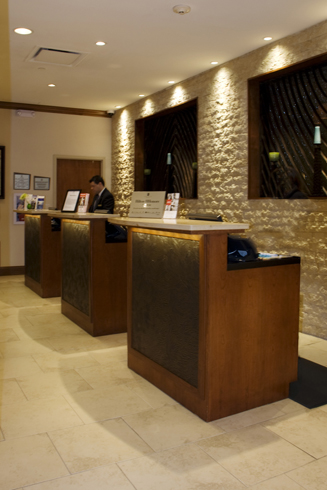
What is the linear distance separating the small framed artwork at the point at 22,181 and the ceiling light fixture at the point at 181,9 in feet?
17.2

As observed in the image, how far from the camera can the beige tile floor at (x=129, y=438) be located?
2.14m

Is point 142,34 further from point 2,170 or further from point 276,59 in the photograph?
point 2,170

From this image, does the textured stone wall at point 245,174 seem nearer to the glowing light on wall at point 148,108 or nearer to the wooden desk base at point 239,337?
the glowing light on wall at point 148,108

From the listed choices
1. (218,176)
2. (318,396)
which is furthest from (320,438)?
(218,176)

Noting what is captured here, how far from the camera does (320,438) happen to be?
8.35 feet

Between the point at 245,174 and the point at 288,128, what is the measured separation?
0.73m

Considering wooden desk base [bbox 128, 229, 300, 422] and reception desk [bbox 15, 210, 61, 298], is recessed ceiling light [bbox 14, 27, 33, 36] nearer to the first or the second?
reception desk [bbox 15, 210, 61, 298]

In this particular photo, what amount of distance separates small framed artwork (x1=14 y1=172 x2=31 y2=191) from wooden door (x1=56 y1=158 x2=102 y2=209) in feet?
2.02

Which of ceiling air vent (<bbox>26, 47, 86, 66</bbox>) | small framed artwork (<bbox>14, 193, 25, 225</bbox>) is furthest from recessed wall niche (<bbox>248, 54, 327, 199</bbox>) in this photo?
small framed artwork (<bbox>14, 193, 25, 225</bbox>)

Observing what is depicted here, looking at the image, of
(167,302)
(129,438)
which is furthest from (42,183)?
(129,438)

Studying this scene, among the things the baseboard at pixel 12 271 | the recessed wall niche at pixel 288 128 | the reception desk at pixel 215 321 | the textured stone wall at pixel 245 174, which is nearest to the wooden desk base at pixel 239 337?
the reception desk at pixel 215 321

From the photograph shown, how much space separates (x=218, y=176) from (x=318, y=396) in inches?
139

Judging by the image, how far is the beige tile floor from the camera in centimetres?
214

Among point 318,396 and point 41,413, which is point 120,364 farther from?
point 318,396
